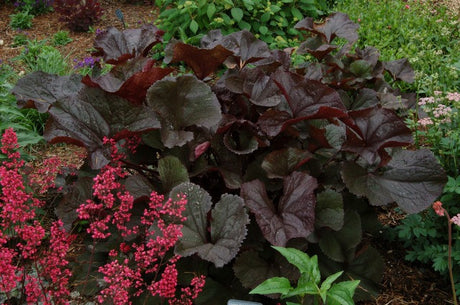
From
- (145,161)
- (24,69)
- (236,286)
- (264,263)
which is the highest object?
(145,161)

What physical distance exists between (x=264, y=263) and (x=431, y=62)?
7.72 ft

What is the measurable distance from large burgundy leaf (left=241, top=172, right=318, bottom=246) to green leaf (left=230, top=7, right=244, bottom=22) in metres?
2.94

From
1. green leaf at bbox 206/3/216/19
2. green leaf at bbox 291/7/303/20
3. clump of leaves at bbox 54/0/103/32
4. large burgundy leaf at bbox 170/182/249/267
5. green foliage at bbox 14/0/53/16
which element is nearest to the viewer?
large burgundy leaf at bbox 170/182/249/267

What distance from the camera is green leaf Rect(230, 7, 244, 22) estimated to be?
4.58 m

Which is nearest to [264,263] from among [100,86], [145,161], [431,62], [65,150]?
[145,161]

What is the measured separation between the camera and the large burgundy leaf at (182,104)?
2.02 m

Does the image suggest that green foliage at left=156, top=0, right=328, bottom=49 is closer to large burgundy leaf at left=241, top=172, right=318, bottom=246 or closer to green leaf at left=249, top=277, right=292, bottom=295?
large burgundy leaf at left=241, top=172, right=318, bottom=246

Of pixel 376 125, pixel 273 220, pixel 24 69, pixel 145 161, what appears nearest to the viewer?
pixel 273 220

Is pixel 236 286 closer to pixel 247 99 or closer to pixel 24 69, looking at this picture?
pixel 247 99

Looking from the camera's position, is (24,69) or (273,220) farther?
(24,69)

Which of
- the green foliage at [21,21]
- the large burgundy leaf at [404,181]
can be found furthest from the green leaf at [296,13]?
the green foliage at [21,21]

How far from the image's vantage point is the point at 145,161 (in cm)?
228

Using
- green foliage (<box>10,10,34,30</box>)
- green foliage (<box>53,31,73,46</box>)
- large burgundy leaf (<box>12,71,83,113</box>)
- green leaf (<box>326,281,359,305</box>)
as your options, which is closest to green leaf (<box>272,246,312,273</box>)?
green leaf (<box>326,281,359,305</box>)

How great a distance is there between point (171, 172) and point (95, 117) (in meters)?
0.40
